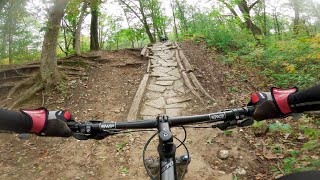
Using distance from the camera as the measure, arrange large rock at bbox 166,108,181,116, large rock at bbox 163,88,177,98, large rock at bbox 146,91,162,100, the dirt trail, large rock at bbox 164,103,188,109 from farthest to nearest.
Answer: large rock at bbox 163,88,177,98 < large rock at bbox 146,91,162,100 < large rock at bbox 164,103,188,109 < large rock at bbox 166,108,181,116 < the dirt trail

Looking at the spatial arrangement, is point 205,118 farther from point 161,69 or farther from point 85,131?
point 161,69

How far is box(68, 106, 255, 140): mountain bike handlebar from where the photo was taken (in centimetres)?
171

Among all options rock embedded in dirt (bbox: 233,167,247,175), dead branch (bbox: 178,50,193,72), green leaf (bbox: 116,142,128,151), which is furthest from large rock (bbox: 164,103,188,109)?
rock embedded in dirt (bbox: 233,167,247,175)

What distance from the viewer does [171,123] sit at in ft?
5.52

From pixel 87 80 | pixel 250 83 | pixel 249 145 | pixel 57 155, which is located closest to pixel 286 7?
pixel 250 83

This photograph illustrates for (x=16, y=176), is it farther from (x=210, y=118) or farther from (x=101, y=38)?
(x=101, y=38)

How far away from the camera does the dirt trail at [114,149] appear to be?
4.76 meters

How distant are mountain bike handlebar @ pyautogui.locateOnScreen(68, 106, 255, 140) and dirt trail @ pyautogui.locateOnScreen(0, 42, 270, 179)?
117 inches

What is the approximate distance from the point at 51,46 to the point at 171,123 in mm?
7831

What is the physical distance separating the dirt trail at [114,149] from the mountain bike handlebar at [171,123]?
9.72 feet

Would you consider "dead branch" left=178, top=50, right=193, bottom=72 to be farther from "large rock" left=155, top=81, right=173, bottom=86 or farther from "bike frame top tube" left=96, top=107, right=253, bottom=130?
"bike frame top tube" left=96, top=107, right=253, bottom=130

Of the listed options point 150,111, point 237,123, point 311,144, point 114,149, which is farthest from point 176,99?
point 237,123

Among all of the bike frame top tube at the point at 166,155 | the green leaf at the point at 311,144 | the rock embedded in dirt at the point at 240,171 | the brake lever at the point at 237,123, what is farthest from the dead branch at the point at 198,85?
the bike frame top tube at the point at 166,155

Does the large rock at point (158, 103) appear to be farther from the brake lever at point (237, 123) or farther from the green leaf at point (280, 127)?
the brake lever at point (237, 123)
